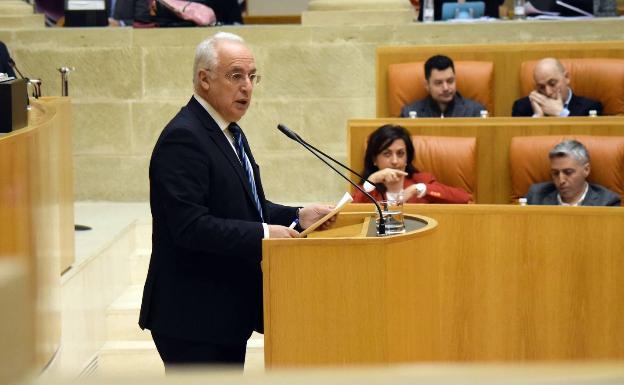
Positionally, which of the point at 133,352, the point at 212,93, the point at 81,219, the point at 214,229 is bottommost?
the point at 133,352

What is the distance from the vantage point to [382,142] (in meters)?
4.61

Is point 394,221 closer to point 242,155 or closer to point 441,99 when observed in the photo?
point 242,155

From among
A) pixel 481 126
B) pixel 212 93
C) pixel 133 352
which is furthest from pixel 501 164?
pixel 212 93

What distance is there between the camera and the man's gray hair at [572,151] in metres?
4.57

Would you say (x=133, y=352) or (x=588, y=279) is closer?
(x=588, y=279)

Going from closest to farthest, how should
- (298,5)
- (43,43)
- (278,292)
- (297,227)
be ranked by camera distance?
(278,292) → (297,227) → (43,43) → (298,5)

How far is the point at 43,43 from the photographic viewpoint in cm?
691

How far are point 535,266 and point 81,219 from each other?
2994mm

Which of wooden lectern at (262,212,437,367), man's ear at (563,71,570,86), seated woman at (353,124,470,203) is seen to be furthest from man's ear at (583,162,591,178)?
wooden lectern at (262,212,437,367)

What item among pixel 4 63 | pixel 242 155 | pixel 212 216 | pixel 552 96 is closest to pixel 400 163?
pixel 552 96

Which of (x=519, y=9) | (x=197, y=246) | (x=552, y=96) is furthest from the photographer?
(x=519, y=9)

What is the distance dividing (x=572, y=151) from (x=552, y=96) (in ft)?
4.03

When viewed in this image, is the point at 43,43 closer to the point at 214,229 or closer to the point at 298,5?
the point at 298,5

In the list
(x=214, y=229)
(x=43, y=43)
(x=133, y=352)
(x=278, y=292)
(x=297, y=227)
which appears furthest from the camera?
(x=43, y=43)
